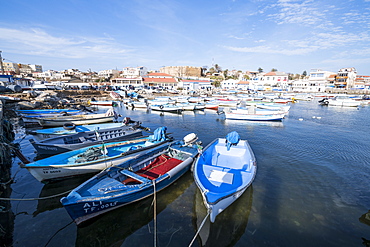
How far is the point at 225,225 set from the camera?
7.43m

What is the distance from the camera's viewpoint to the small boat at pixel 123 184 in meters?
6.55

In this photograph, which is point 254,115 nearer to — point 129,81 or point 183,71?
point 129,81

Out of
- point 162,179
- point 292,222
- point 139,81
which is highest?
point 139,81

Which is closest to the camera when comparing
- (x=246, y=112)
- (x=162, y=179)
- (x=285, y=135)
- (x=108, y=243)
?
(x=108, y=243)

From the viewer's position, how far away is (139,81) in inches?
3137

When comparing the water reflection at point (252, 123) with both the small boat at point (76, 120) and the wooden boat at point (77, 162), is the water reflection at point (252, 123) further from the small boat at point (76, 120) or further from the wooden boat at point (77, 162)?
the wooden boat at point (77, 162)

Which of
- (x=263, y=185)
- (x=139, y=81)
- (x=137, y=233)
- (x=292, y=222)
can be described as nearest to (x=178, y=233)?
(x=137, y=233)

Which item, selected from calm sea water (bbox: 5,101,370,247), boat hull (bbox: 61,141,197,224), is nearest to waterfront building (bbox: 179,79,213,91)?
calm sea water (bbox: 5,101,370,247)

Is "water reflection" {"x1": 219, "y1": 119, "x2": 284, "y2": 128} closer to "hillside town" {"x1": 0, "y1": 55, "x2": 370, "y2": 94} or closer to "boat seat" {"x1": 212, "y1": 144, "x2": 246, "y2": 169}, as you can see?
"boat seat" {"x1": 212, "y1": 144, "x2": 246, "y2": 169}

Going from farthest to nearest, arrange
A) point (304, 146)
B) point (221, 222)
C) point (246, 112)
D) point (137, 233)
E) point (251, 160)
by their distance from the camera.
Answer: point (246, 112)
point (304, 146)
point (251, 160)
point (221, 222)
point (137, 233)

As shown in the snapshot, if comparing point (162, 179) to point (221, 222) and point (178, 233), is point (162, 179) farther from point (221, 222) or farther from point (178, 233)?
point (221, 222)

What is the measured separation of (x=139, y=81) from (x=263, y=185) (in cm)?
7787

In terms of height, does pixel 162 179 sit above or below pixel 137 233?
above

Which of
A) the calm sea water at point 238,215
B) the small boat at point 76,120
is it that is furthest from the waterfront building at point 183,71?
the calm sea water at point 238,215
